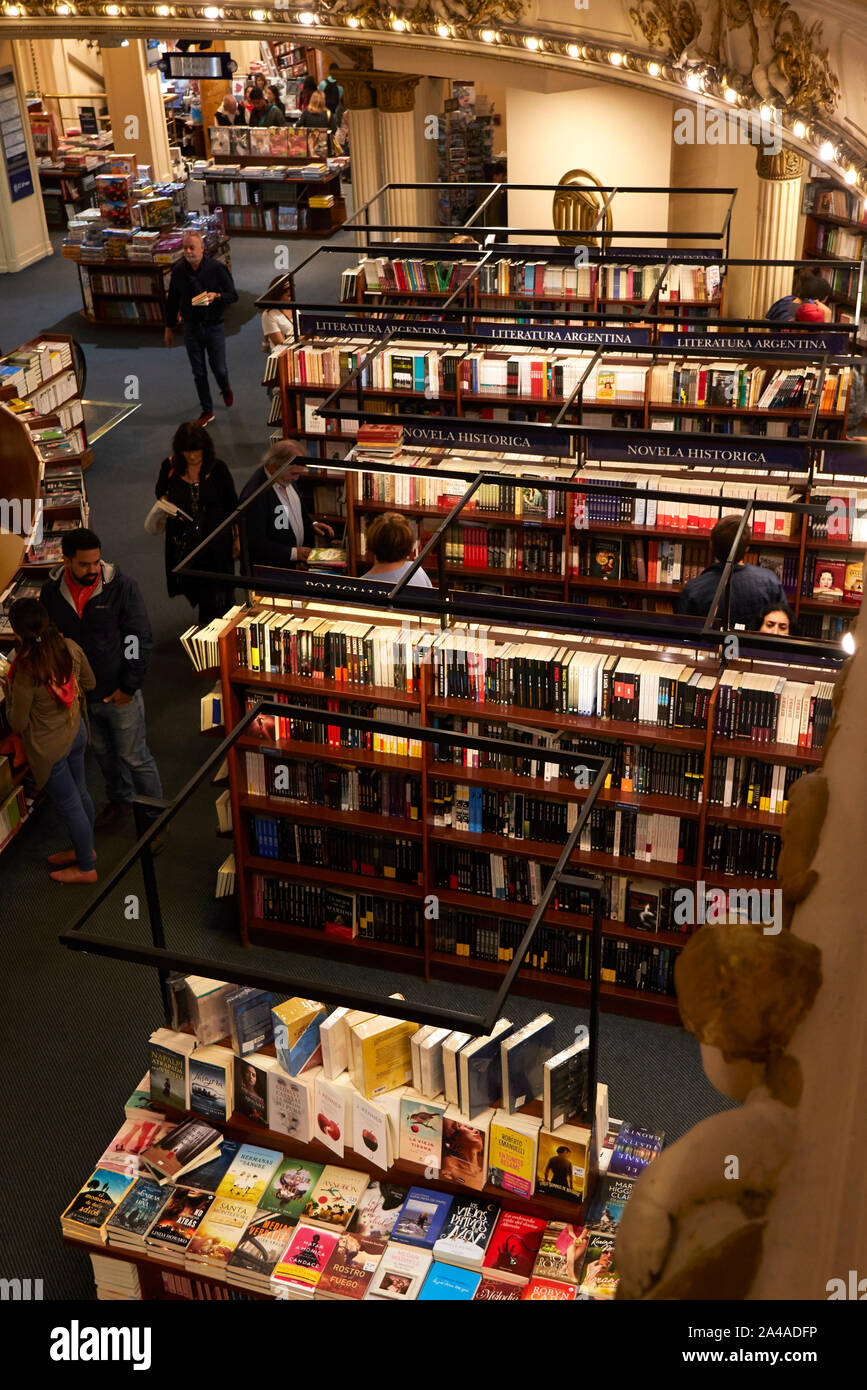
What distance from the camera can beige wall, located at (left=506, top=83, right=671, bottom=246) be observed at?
1357cm

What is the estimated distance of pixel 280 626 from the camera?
5.66 meters

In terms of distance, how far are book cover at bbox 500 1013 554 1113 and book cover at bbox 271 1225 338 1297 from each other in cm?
63

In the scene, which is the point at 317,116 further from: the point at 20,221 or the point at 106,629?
the point at 106,629

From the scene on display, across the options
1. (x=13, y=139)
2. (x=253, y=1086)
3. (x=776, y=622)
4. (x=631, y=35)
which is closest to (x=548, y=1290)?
(x=253, y=1086)

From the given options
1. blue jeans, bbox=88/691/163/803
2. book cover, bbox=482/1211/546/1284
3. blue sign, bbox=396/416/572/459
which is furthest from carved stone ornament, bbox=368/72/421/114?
book cover, bbox=482/1211/546/1284

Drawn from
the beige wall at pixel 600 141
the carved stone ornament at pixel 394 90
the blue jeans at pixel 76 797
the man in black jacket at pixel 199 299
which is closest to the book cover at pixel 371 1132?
the blue jeans at pixel 76 797

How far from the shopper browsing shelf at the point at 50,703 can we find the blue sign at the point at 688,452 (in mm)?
2845

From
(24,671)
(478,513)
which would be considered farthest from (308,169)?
(24,671)

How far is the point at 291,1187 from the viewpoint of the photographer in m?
3.92

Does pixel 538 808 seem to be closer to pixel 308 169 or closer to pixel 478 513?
pixel 478 513

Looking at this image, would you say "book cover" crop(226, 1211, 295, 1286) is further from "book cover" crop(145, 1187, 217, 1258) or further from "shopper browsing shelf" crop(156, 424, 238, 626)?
"shopper browsing shelf" crop(156, 424, 238, 626)

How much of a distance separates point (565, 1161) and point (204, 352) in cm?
999

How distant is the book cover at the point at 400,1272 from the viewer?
3568 millimetres

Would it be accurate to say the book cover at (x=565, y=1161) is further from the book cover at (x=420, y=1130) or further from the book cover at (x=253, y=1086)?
the book cover at (x=253, y=1086)
